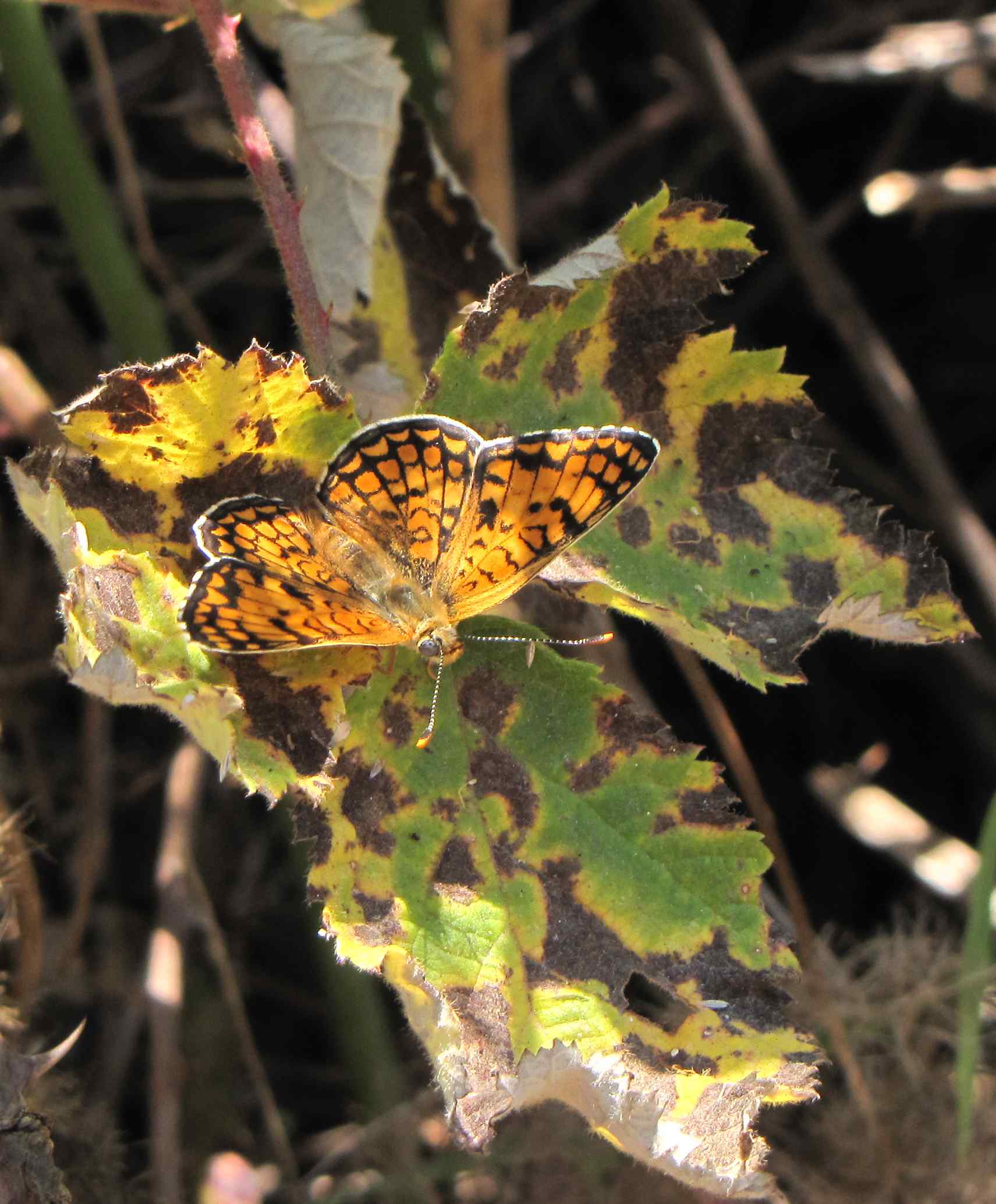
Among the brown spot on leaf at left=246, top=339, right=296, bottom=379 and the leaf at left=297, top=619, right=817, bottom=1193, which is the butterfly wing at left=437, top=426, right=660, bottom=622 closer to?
the leaf at left=297, top=619, right=817, bottom=1193

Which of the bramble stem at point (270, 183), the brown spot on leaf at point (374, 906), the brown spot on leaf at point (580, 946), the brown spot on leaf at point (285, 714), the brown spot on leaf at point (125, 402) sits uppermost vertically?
the bramble stem at point (270, 183)

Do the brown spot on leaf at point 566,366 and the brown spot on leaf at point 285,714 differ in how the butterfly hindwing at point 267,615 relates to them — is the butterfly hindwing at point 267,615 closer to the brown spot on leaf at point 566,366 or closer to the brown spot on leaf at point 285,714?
the brown spot on leaf at point 285,714

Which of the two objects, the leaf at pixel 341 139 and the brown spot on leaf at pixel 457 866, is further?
the leaf at pixel 341 139

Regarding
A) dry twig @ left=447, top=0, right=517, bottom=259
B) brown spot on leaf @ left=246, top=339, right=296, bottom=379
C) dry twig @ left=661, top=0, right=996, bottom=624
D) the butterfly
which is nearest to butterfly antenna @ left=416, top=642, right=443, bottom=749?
the butterfly

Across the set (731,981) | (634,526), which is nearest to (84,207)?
(634,526)

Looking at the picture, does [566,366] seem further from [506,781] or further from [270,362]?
[506,781]

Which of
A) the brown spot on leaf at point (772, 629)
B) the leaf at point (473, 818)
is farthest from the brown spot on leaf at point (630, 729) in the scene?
the brown spot on leaf at point (772, 629)

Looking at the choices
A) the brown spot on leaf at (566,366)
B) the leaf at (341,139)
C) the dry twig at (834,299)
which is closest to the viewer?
the brown spot on leaf at (566,366)
